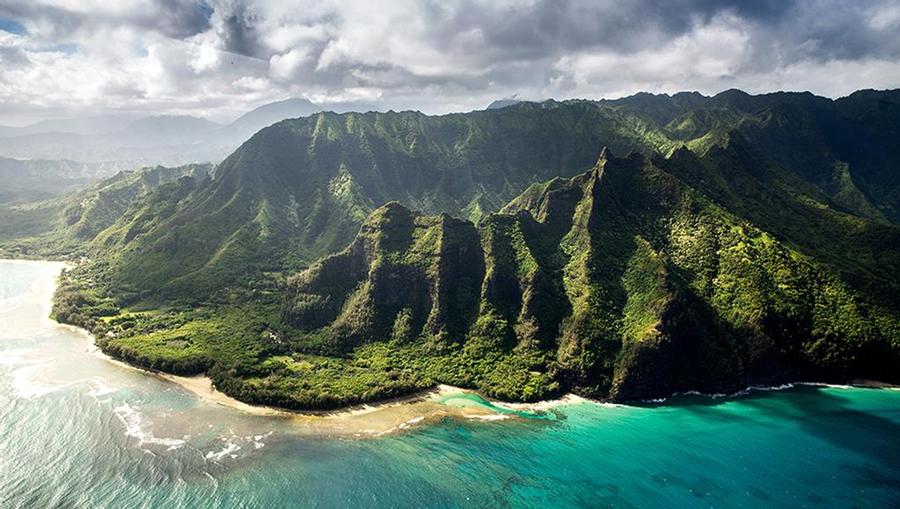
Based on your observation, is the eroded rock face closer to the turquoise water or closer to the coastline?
the coastline

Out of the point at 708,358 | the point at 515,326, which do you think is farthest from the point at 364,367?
the point at 708,358

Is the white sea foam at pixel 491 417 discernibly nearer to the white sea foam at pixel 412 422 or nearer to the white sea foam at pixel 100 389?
the white sea foam at pixel 412 422

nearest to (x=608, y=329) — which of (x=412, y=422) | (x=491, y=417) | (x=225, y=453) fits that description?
(x=491, y=417)

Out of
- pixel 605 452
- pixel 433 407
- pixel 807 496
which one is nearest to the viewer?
pixel 807 496

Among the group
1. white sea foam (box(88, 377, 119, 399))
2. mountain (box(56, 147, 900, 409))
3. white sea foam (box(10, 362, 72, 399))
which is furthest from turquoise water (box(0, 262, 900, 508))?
mountain (box(56, 147, 900, 409))

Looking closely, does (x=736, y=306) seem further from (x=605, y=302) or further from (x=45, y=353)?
(x=45, y=353)

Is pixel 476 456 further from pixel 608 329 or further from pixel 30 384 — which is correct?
pixel 30 384

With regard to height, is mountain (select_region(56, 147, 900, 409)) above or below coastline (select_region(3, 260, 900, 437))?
above

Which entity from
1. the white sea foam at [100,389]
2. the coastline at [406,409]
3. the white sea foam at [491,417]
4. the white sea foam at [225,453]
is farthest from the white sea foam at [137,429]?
the white sea foam at [491,417]
